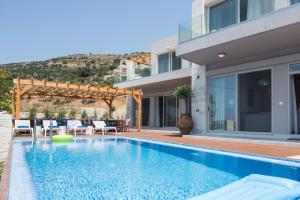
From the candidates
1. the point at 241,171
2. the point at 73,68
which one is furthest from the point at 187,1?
the point at 73,68

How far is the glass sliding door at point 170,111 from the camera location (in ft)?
68.9

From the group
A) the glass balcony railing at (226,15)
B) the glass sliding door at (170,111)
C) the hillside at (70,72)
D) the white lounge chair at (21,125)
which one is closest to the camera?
the glass balcony railing at (226,15)

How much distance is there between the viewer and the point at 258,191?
9.62 ft

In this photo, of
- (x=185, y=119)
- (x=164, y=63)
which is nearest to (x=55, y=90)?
(x=164, y=63)

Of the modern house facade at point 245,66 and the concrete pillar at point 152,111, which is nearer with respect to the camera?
the modern house facade at point 245,66

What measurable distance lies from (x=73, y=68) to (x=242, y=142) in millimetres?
55978

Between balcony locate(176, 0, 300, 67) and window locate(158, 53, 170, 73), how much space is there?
527cm

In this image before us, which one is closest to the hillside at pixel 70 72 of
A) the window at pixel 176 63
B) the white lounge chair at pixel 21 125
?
the window at pixel 176 63

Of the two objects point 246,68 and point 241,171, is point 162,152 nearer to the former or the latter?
point 241,171

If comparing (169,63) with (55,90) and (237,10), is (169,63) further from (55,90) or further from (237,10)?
(237,10)

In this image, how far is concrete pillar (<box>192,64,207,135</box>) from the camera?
14797 millimetres

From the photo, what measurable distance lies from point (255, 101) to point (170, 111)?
939 cm

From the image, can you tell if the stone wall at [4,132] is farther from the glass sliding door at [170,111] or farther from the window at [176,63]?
the glass sliding door at [170,111]

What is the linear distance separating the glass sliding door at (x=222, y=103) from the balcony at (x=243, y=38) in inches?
33.7
